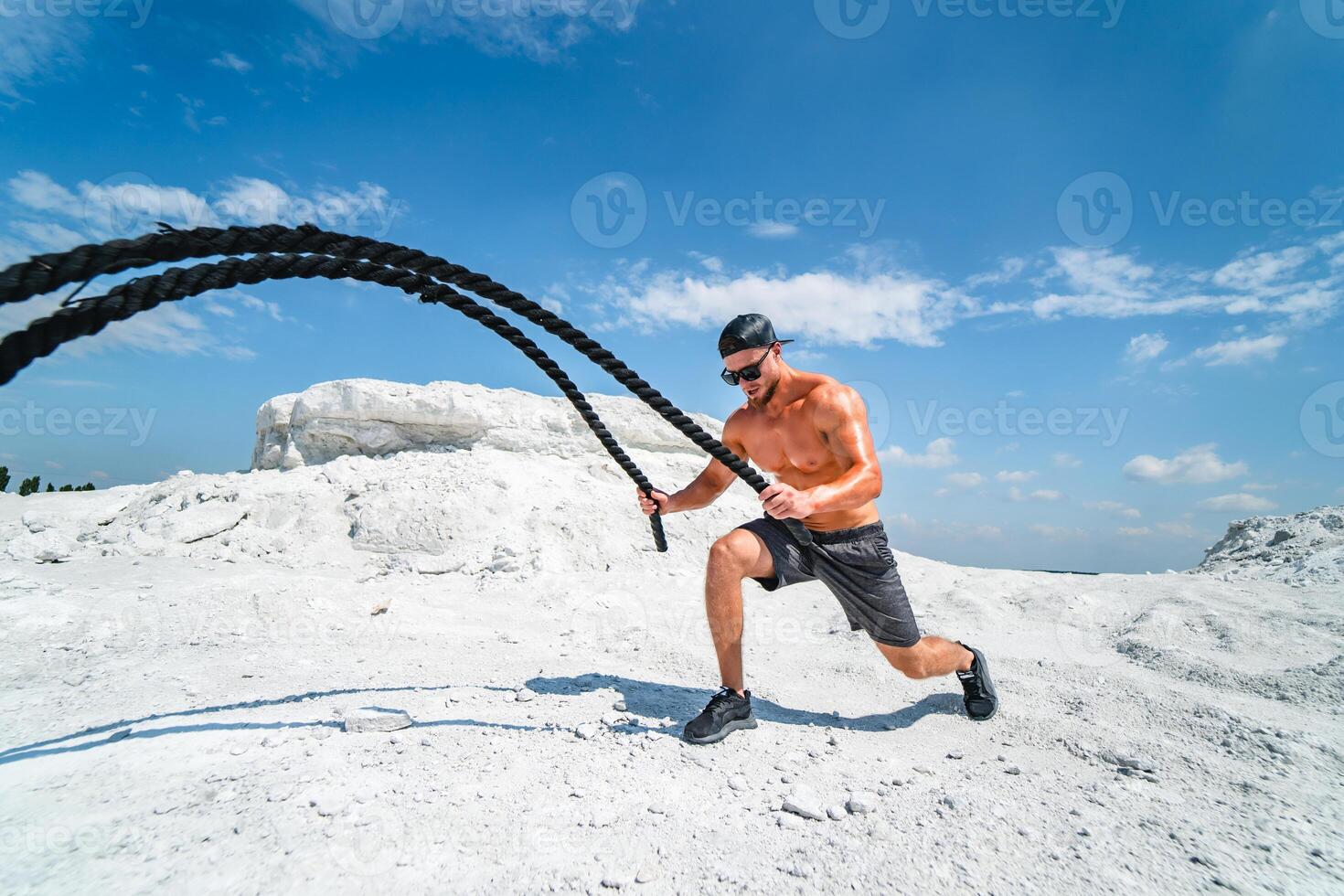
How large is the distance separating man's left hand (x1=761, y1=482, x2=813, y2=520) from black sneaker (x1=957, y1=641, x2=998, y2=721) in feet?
5.26

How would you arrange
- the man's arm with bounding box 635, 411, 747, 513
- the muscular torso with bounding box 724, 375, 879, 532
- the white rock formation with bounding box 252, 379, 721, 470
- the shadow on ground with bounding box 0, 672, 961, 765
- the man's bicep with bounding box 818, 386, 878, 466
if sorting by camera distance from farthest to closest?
the white rock formation with bounding box 252, 379, 721, 470 < the man's arm with bounding box 635, 411, 747, 513 < the muscular torso with bounding box 724, 375, 879, 532 < the man's bicep with bounding box 818, 386, 878, 466 < the shadow on ground with bounding box 0, 672, 961, 765

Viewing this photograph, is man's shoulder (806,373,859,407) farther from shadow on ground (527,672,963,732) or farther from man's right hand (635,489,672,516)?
shadow on ground (527,672,963,732)

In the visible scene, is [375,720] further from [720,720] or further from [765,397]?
[765,397]

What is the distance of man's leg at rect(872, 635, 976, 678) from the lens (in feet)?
10.9

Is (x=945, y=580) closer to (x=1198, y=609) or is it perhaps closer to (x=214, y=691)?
(x=1198, y=609)

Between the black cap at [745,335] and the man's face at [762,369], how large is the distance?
0.09ft

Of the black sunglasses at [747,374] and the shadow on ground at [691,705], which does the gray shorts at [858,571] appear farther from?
the black sunglasses at [747,374]

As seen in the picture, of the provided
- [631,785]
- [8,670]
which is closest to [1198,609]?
[631,785]

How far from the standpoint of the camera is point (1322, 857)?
1938mm

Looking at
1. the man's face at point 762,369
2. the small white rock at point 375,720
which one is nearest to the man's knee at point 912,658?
the man's face at point 762,369

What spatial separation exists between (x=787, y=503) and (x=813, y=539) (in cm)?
72

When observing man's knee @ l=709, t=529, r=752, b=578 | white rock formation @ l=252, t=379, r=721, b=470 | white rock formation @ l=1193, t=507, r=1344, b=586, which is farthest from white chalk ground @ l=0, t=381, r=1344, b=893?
white rock formation @ l=252, t=379, r=721, b=470

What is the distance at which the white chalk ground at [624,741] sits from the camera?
180 cm

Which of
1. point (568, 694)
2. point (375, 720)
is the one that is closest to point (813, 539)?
point (568, 694)
